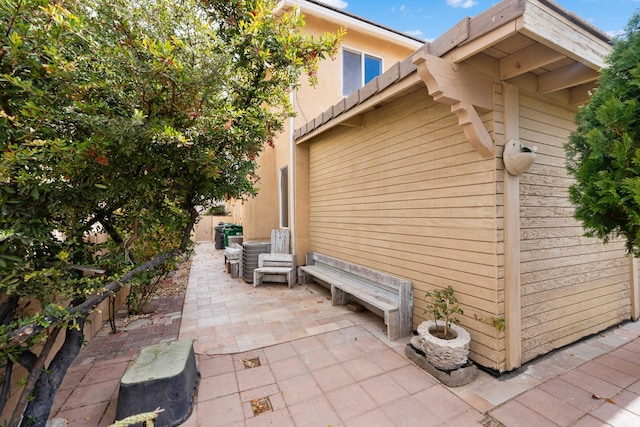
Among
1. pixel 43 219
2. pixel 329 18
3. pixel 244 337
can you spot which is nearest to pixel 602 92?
pixel 43 219

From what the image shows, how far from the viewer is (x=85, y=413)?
2.22 m

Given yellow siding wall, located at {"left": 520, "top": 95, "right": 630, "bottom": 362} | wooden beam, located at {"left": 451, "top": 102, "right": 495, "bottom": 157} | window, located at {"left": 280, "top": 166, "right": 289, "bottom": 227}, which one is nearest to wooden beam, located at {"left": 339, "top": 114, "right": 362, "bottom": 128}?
wooden beam, located at {"left": 451, "top": 102, "right": 495, "bottom": 157}

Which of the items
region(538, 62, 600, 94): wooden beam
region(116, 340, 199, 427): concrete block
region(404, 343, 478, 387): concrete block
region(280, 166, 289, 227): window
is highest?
region(538, 62, 600, 94): wooden beam

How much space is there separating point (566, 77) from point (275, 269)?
17.3ft

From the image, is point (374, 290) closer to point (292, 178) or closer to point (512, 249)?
point (512, 249)

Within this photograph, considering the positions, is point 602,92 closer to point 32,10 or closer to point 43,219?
point 32,10

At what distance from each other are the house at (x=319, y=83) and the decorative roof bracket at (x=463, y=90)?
→ 4.12 metres

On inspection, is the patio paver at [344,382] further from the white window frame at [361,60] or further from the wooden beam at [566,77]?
the white window frame at [361,60]

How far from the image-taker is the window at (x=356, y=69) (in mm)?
6955

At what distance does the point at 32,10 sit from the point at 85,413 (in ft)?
9.43

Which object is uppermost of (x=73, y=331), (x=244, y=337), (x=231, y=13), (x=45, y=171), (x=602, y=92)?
(x=231, y=13)

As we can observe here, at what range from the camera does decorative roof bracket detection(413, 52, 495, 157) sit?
2.33m

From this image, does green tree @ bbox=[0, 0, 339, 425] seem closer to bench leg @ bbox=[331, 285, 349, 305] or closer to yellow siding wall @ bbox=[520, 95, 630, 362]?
yellow siding wall @ bbox=[520, 95, 630, 362]

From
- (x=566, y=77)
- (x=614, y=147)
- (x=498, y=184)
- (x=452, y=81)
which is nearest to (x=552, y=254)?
(x=498, y=184)
